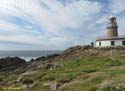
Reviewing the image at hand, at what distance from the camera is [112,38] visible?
2660 inches

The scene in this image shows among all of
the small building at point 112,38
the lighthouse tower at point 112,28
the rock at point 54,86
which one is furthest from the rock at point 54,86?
the lighthouse tower at point 112,28

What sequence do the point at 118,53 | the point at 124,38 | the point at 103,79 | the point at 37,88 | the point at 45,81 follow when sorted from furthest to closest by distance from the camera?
the point at 124,38 < the point at 118,53 < the point at 45,81 < the point at 37,88 < the point at 103,79

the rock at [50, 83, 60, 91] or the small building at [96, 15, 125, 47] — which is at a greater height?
the small building at [96, 15, 125, 47]

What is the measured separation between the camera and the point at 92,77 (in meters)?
32.0

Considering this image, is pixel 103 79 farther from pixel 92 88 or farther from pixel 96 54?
pixel 96 54

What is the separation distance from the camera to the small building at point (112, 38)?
67.2 metres

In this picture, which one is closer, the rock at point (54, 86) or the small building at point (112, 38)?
the rock at point (54, 86)

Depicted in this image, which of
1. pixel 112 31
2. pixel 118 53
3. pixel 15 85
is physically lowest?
pixel 15 85

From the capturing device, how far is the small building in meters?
67.2

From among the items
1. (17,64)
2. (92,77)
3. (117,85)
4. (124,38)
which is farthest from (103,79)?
(17,64)

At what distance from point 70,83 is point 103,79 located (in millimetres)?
3776

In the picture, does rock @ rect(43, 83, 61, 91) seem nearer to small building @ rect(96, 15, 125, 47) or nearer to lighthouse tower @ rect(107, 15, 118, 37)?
small building @ rect(96, 15, 125, 47)

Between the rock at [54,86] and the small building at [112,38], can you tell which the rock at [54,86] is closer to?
the rock at [54,86]

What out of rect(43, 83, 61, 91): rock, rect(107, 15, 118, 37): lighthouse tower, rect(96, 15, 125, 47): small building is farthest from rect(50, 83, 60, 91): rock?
rect(107, 15, 118, 37): lighthouse tower
